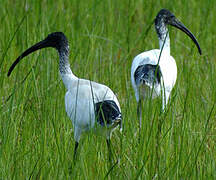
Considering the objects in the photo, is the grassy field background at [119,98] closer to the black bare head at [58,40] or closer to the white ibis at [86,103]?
the white ibis at [86,103]

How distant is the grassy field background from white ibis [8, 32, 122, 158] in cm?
8

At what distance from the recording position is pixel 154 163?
3355mm

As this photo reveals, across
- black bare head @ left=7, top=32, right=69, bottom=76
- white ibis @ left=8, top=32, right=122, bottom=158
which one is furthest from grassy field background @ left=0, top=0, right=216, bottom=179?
black bare head @ left=7, top=32, right=69, bottom=76

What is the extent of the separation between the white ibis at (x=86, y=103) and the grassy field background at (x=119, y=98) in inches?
3.3

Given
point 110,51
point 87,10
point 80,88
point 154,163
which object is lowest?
point 154,163

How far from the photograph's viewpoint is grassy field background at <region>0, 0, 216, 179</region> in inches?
129

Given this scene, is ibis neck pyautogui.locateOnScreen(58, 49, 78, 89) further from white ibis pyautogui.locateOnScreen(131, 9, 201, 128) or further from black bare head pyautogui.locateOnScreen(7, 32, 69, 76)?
white ibis pyautogui.locateOnScreen(131, 9, 201, 128)

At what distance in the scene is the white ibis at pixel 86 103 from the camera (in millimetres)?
3738

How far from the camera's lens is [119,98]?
5.21 meters

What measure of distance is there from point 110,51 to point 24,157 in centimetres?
311

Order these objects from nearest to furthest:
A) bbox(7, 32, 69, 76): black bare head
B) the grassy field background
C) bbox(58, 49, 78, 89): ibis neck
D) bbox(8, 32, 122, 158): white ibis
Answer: the grassy field background
bbox(8, 32, 122, 158): white ibis
bbox(58, 49, 78, 89): ibis neck
bbox(7, 32, 69, 76): black bare head

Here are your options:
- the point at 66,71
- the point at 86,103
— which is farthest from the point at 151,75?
the point at 86,103

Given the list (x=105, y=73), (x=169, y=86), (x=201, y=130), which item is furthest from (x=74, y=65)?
(x=201, y=130)

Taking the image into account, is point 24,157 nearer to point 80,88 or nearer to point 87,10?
point 80,88
